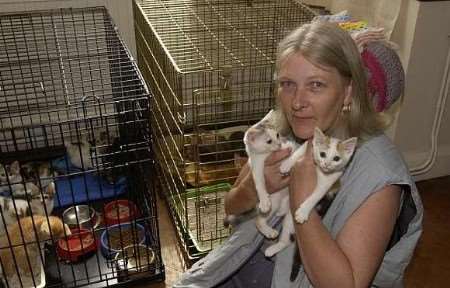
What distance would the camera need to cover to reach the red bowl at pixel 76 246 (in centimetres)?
201

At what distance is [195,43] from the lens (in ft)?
8.61

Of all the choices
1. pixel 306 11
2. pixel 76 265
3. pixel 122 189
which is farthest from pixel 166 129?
pixel 306 11

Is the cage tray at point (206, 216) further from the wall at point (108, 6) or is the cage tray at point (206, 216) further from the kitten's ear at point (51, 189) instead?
the wall at point (108, 6)

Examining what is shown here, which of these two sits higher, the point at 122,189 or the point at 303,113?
the point at 303,113

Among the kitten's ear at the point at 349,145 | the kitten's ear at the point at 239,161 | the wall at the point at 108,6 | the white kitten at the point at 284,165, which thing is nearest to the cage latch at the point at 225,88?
the kitten's ear at the point at 239,161

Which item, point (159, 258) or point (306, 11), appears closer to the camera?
point (159, 258)

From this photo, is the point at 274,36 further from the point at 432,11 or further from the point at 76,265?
the point at 76,265

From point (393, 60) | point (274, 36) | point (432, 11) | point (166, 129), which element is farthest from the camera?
point (274, 36)

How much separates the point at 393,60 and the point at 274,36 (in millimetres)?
1493

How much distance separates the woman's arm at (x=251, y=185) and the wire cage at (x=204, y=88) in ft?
1.57

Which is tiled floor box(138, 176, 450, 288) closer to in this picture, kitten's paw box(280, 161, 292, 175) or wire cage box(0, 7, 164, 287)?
wire cage box(0, 7, 164, 287)

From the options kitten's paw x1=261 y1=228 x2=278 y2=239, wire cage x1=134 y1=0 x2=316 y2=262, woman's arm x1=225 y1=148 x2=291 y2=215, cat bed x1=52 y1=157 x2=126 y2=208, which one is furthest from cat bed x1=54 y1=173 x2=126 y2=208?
kitten's paw x1=261 y1=228 x2=278 y2=239

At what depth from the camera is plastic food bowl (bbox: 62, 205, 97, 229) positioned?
2.16 metres

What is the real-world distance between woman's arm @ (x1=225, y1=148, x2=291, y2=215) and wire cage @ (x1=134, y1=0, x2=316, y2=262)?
0.48 m
